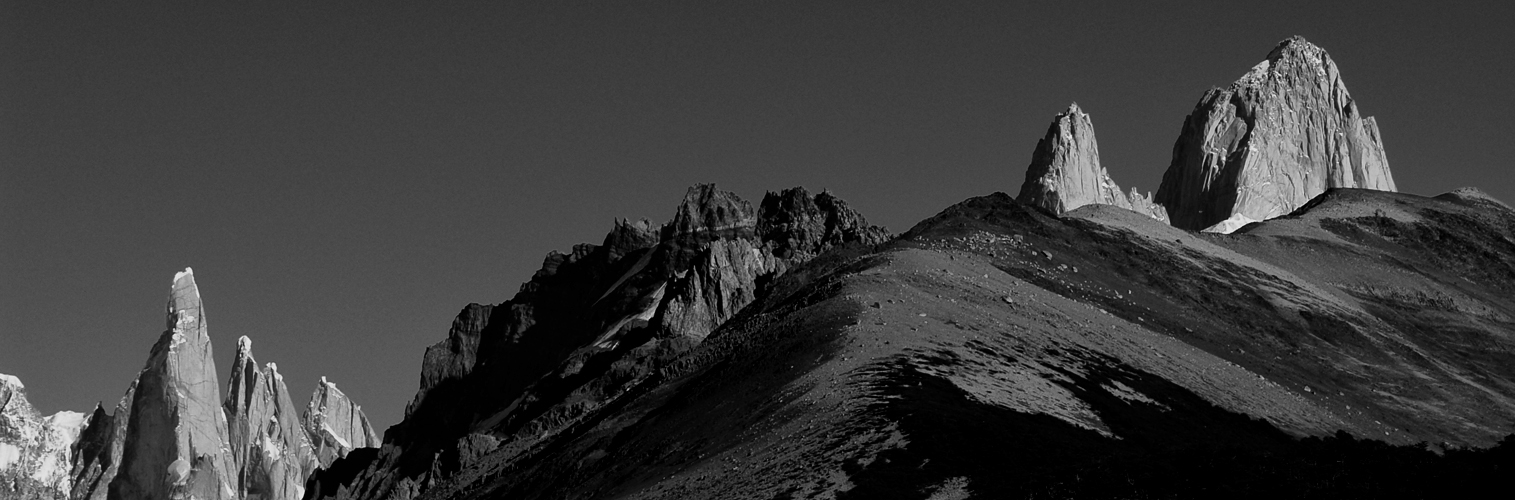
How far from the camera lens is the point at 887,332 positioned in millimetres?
74938

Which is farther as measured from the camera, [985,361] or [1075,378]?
[1075,378]

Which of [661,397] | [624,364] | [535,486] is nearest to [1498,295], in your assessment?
[624,364]

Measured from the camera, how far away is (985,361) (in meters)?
73.2

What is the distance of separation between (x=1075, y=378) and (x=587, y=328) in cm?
7504

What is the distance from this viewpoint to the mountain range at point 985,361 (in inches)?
2285

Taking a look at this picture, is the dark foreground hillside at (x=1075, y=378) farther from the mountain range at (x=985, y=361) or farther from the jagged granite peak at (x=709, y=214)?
the jagged granite peak at (x=709, y=214)

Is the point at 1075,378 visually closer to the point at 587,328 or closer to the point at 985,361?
the point at 985,361

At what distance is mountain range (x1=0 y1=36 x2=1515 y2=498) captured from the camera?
58.0 metres

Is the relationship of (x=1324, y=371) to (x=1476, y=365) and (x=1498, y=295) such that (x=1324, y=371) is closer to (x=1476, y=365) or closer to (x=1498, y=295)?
(x=1476, y=365)

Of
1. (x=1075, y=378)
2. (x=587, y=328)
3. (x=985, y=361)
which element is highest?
(x=587, y=328)

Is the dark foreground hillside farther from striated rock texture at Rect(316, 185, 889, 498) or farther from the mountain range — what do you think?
striated rock texture at Rect(316, 185, 889, 498)

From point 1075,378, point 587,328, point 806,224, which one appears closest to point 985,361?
point 1075,378

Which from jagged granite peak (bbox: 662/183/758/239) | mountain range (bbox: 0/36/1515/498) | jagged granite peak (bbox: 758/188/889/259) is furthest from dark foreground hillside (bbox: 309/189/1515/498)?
jagged granite peak (bbox: 662/183/758/239)

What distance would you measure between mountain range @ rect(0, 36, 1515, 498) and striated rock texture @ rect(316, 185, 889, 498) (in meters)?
0.26
